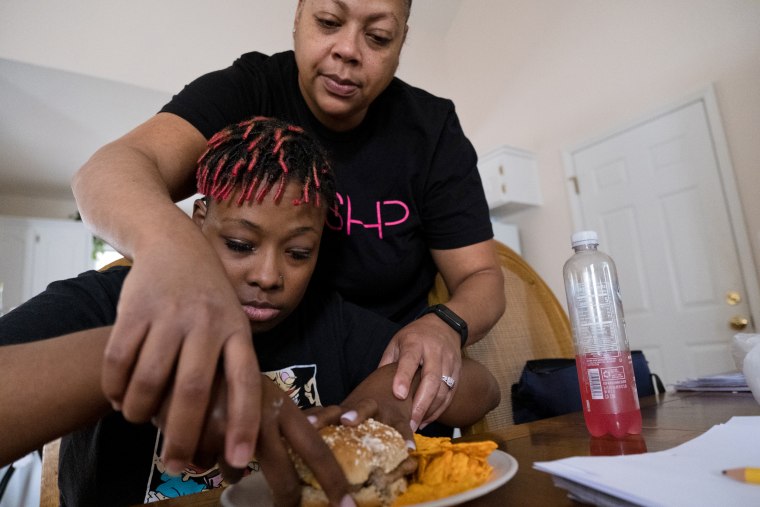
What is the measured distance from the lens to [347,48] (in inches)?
38.8

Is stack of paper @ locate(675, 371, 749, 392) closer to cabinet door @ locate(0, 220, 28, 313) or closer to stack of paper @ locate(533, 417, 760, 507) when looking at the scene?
stack of paper @ locate(533, 417, 760, 507)

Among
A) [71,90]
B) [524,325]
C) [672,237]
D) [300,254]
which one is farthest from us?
[71,90]

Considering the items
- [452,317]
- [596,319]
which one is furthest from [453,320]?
[596,319]

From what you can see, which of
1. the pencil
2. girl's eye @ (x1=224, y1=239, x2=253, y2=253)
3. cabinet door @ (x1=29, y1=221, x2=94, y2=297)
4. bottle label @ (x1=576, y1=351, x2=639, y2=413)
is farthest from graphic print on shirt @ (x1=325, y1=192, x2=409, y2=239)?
cabinet door @ (x1=29, y1=221, x2=94, y2=297)

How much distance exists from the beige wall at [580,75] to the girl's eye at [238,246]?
110 inches

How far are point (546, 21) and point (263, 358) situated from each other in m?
3.72

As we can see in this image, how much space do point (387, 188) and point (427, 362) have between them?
49 cm

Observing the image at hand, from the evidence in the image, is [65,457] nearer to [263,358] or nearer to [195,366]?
[263,358]

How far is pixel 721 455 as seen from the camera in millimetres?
515

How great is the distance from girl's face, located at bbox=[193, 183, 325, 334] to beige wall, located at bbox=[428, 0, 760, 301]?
273 centimetres

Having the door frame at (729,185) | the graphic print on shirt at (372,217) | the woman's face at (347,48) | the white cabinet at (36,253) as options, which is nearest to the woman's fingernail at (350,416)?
the graphic print on shirt at (372,217)

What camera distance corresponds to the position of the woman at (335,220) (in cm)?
34

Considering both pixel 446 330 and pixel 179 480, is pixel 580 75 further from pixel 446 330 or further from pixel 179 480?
pixel 179 480

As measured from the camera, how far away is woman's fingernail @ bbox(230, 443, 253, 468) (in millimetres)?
355
